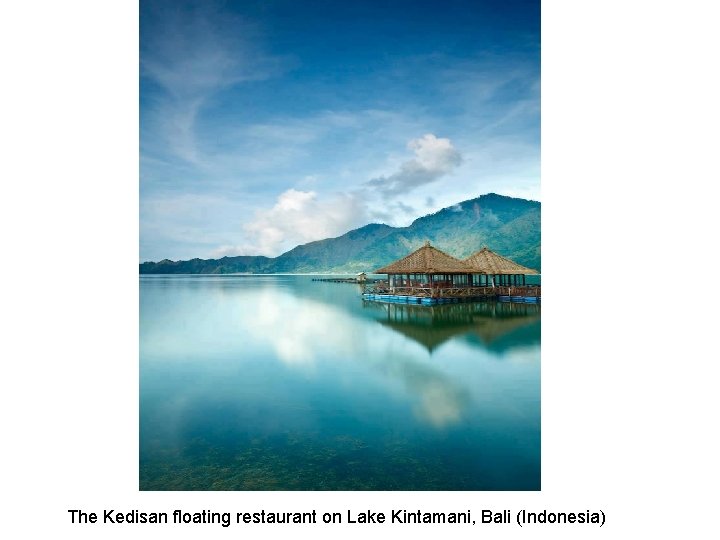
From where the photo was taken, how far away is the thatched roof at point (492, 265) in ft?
63.6

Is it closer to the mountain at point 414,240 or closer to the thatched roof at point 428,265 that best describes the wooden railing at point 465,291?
the thatched roof at point 428,265

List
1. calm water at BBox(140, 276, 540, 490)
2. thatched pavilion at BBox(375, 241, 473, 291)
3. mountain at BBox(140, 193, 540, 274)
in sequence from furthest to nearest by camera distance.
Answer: mountain at BBox(140, 193, 540, 274), thatched pavilion at BBox(375, 241, 473, 291), calm water at BBox(140, 276, 540, 490)

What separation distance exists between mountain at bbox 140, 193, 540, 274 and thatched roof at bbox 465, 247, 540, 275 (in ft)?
241

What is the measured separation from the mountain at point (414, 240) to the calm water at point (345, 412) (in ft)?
284

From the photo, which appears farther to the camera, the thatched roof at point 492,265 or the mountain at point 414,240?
the mountain at point 414,240

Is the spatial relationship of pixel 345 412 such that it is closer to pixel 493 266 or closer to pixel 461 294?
pixel 461 294

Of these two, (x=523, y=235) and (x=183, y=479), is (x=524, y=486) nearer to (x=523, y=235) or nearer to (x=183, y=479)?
(x=183, y=479)

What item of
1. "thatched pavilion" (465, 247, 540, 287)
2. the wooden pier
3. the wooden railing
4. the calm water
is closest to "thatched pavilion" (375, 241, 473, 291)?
the wooden railing

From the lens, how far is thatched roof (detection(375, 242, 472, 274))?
18219 mm

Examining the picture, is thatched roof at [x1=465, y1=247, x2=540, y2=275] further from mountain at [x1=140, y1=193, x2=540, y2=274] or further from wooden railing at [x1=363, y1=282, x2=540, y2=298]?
mountain at [x1=140, y1=193, x2=540, y2=274]

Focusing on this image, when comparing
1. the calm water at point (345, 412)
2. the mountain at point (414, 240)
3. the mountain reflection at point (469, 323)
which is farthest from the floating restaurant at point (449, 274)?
the mountain at point (414, 240)
